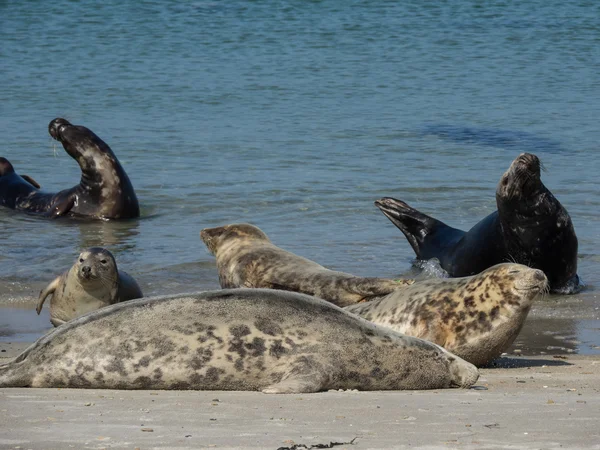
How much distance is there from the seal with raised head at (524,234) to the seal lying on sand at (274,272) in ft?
5.32

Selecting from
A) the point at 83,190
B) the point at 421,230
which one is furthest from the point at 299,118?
the point at 421,230

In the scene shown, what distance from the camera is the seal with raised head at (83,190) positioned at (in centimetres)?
1080

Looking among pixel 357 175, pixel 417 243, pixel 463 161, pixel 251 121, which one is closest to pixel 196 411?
pixel 417 243

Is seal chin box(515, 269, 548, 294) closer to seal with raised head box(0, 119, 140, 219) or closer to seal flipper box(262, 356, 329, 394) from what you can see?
seal flipper box(262, 356, 329, 394)

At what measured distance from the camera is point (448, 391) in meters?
4.41

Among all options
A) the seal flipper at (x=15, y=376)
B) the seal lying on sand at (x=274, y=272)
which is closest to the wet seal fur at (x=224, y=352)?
the seal flipper at (x=15, y=376)

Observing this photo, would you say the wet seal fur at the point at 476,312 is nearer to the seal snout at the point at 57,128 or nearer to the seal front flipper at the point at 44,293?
the seal front flipper at the point at 44,293

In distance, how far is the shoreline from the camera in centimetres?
313

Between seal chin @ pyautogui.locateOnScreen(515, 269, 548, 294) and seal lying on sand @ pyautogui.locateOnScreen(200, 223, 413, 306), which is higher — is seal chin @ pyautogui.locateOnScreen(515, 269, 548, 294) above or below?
above

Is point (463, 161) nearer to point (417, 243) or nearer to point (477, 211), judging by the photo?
point (477, 211)

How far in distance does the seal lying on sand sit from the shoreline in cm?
215

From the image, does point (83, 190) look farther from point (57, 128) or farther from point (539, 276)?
point (539, 276)

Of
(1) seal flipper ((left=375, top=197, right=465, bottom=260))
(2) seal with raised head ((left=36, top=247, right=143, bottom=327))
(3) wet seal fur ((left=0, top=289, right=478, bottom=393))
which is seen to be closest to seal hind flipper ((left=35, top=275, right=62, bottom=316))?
(2) seal with raised head ((left=36, top=247, right=143, bottom=327))

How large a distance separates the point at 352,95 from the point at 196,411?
50.5 feet
